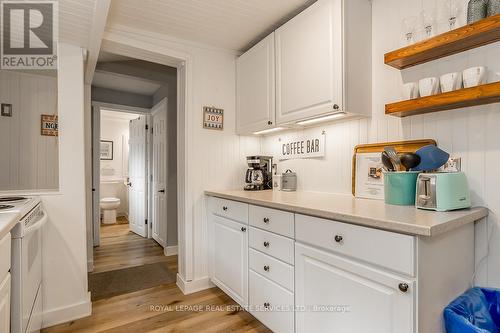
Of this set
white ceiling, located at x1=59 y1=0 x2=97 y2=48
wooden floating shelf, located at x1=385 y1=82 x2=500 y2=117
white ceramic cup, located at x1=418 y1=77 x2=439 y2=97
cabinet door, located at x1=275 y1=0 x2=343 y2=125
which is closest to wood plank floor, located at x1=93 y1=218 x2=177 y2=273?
cabinet door, located at x1=275 y1=0 x2=343 y2=125

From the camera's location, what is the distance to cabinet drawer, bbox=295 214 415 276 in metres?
1.00

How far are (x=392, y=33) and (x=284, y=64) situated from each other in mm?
756

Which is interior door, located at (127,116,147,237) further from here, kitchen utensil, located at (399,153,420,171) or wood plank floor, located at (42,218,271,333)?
kitchen utensil, located at (399,153,420,171)

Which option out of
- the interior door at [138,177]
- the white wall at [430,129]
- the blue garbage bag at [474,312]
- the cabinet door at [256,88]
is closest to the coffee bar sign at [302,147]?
the white wall at [430,129]

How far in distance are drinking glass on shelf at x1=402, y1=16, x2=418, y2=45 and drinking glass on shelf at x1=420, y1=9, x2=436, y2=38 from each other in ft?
0.18

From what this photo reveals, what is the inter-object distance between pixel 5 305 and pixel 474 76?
228cm

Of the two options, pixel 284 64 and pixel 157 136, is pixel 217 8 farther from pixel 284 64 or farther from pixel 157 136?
pixel 157 136

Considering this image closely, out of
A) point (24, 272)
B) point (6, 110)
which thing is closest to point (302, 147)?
point (24, 272)

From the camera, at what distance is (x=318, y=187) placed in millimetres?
2186

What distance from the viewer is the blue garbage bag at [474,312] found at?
104cm

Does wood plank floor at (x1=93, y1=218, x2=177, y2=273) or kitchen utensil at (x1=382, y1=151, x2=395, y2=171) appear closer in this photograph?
kitchen utensil at (x1=382, y1=151, x2=395, y2=171)

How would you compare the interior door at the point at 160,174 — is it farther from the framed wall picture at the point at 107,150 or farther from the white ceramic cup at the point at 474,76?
the white ceramic cup at the point at 474,76

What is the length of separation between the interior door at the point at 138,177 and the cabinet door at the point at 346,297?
3.54m

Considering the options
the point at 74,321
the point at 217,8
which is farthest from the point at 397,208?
the point at 74,321
